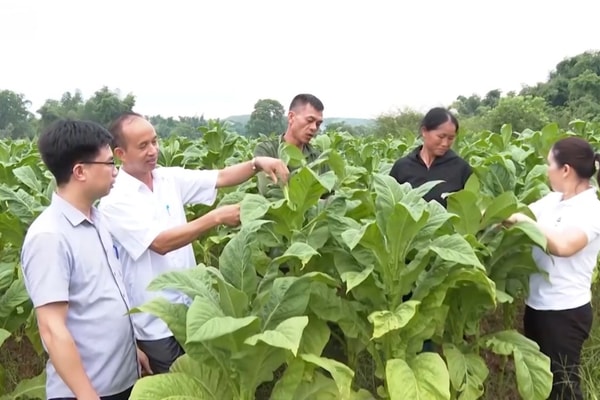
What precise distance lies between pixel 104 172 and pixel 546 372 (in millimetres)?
2349

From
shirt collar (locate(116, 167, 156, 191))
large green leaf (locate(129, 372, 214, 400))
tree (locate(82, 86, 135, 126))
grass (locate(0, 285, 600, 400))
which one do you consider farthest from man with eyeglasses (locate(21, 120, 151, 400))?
tree (locate(82, 86, 135, 126))

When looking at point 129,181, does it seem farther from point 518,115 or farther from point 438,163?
point 518,115

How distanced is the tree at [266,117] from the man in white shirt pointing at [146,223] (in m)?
20.4

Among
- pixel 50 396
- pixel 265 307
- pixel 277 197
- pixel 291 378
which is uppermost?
pixel 277 197

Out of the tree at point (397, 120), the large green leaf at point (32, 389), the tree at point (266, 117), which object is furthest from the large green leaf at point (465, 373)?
the tree at point (397, 120)

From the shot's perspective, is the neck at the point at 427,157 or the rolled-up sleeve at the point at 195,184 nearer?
the rolled-up sleeve at the point at 195,184

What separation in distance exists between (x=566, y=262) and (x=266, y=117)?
21.1m

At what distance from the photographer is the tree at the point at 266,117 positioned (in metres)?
23.5

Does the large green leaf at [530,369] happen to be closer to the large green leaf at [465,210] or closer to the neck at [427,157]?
the large green leaf at [465,210]

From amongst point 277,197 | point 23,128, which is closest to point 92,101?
point 23,128

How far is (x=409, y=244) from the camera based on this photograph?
3.01 metres

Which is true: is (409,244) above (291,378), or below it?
above

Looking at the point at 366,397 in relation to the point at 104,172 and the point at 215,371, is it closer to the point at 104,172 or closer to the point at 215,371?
the point at 215,371

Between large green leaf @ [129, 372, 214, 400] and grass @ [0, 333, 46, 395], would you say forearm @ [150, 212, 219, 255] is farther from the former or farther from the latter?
grass @ [0, 333, 46, 395]
